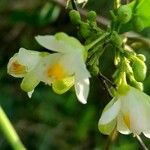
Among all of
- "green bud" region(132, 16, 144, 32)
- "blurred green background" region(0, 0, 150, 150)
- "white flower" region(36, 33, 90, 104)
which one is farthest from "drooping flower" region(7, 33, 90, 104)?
"blurred green background" region(0, 0, 150, 150)

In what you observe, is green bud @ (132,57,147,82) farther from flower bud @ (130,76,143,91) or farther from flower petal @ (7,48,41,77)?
flower petal @ (7,48,41,77)

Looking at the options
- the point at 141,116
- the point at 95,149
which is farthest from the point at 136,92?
the point at 95,149

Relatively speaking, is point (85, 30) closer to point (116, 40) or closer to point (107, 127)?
point (116, 40)

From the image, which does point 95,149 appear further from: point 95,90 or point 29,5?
point 29,5

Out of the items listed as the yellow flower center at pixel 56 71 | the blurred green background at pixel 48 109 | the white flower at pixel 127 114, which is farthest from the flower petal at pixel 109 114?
the blurred green background at pixel 48 109

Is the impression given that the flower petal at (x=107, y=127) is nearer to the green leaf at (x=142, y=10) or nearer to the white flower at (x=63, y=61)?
the white flower at (x=63, y=61)

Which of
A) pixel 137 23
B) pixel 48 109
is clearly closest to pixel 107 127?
pixel 137 23
